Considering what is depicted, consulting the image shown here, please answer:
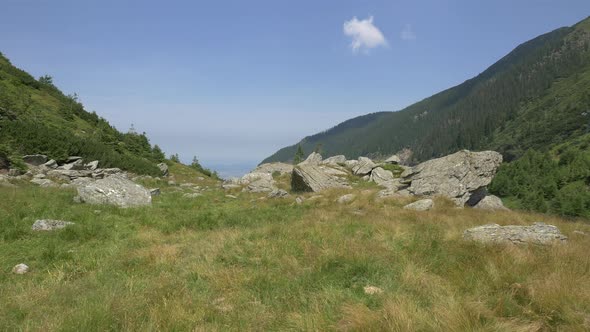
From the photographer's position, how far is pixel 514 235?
29.1ft

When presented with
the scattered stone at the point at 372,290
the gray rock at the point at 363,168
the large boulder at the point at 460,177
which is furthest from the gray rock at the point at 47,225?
the gray rock at the point at 363,168

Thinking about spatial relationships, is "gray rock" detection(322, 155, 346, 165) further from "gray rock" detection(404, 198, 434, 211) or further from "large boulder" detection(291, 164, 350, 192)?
"gray rock" detection(404, 198, 434, 211)

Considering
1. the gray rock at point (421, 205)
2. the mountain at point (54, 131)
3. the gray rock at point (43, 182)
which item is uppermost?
the mountain at point (54, 131)

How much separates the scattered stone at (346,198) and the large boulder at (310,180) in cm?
401

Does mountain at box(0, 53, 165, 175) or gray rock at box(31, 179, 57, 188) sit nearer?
gray rock at box(31, 179, 57, 188)

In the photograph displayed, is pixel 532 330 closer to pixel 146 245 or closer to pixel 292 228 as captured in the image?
pixel 292 228

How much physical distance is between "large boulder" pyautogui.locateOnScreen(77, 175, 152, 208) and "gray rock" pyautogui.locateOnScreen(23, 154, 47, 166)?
11401 millimetres

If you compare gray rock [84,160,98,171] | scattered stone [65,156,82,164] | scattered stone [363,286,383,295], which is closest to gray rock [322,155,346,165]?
gray rock [84,160,98,171]

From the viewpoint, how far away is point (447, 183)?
68.9 ft

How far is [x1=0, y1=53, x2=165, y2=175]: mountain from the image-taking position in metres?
22.9

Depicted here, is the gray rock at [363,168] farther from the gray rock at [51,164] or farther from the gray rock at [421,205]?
the gray rock at [51,164]

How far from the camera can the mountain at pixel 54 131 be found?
75.3 feet

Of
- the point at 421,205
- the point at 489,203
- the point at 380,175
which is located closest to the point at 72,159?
the point at 421,205

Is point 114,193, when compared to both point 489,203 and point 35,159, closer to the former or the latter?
point 35,159
